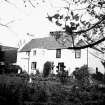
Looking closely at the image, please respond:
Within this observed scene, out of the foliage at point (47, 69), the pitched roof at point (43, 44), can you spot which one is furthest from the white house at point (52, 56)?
the foliage at point (47, 69)

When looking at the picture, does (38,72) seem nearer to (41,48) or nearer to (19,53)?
(41,48)

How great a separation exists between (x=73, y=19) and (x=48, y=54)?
3057 cm

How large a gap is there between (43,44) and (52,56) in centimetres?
542

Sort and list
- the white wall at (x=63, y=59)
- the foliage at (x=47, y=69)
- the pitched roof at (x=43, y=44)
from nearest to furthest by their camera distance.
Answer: the white wall at (x=63, y=59) → the foliage at (x=47, y=69) → the pitched roof at (x=43, y=44)

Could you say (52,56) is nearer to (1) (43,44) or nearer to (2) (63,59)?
(2) (63,59)

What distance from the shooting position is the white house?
1246 inches

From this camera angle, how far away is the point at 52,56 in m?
36.7

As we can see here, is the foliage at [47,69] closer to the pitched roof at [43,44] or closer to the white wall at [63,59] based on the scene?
the white wall at [63,59]

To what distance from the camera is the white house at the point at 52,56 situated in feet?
104

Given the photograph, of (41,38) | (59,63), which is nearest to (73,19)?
(59,63)

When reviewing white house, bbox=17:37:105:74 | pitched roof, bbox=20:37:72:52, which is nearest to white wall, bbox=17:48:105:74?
white house, bbox=17:37:105:74

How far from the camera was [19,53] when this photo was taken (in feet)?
145

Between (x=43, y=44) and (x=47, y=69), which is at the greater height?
(x=43, y=44)

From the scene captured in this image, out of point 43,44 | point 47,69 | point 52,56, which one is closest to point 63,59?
point 52,56
